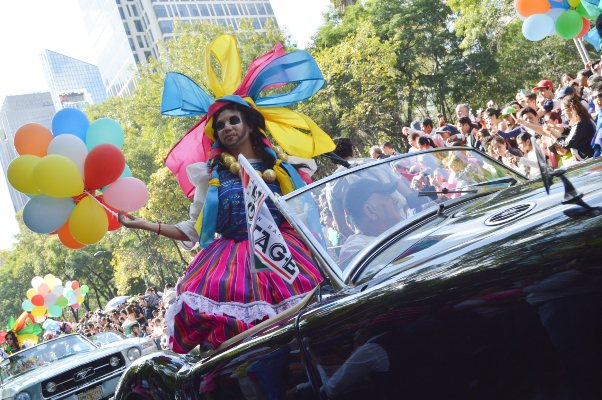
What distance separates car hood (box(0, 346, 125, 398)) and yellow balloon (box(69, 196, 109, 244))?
3.82m

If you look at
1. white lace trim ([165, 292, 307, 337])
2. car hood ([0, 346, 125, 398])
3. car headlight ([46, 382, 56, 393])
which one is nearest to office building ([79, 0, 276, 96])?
car hood ([0, 346, 125, 398])

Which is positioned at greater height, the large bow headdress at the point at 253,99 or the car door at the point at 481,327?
the large bow headdress at the point at 253,99

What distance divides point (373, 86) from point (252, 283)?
89.5ft

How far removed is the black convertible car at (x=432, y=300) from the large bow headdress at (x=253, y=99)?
4.43 feet

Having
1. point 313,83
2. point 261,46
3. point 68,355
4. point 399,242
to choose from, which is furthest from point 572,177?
point 261,46

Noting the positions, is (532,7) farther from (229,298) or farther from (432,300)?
(432,300)

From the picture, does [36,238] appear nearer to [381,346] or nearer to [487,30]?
[487,30]

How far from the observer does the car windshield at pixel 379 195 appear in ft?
8.04

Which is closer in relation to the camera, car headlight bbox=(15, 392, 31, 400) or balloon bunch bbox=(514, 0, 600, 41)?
car headlight bbox=(15, 392, 31, 400)

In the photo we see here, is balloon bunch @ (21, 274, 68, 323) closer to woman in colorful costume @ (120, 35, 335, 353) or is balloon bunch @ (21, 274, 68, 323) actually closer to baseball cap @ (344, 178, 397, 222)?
woman in colorful costume @ (120, 35, 335, 353)

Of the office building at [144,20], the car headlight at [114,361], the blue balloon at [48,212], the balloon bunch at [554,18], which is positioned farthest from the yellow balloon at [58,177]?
the office building at [144,20]

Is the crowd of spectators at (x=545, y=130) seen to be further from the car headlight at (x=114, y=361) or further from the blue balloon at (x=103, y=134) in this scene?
the car headlight at (x=114, y=361)

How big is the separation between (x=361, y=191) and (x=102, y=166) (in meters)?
2.90

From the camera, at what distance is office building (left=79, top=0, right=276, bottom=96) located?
338ft
